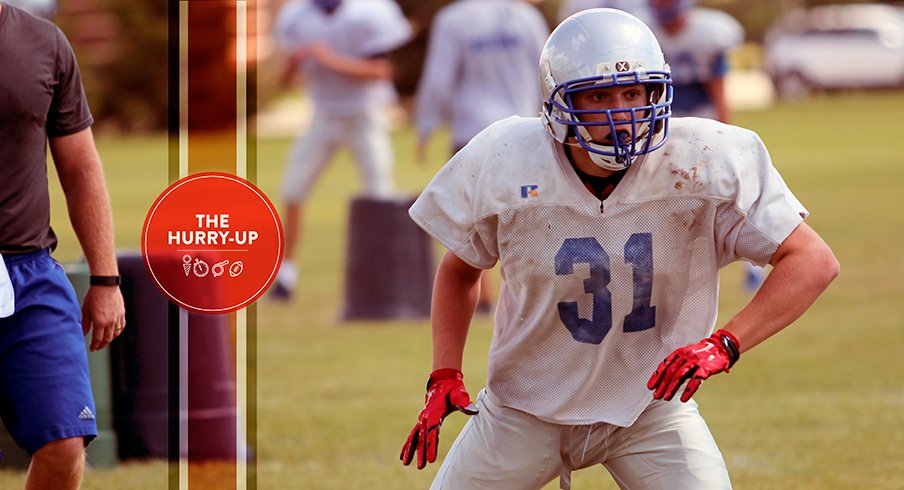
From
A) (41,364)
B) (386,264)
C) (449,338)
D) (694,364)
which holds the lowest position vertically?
(386,264)

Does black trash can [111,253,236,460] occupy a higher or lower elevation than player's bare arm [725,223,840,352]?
lower

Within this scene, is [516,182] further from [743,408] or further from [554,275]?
[743,408]

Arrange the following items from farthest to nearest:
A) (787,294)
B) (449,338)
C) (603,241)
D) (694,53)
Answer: (694,53)
(449,338)
(603,241)
(787,294)

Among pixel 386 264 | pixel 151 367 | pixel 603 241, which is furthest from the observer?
pixel 386 264

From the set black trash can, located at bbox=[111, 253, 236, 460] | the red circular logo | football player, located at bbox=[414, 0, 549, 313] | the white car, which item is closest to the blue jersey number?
the red circular logo

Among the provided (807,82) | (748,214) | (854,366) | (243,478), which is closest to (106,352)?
(243,478)

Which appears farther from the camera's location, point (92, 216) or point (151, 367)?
point (151, 367)

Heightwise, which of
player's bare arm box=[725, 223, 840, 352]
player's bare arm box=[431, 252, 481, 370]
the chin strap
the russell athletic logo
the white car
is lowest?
the white car

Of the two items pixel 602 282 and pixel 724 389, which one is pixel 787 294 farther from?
pixel 724 389

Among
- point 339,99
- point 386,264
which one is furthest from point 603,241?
point 339,99

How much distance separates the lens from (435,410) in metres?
3.99

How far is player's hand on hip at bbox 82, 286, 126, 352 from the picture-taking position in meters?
4.54

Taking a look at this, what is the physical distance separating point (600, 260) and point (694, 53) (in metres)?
6.73

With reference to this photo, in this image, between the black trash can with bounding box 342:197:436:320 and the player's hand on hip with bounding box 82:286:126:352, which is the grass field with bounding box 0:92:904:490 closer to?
the black trash can with bounding box 342:197:436:320
